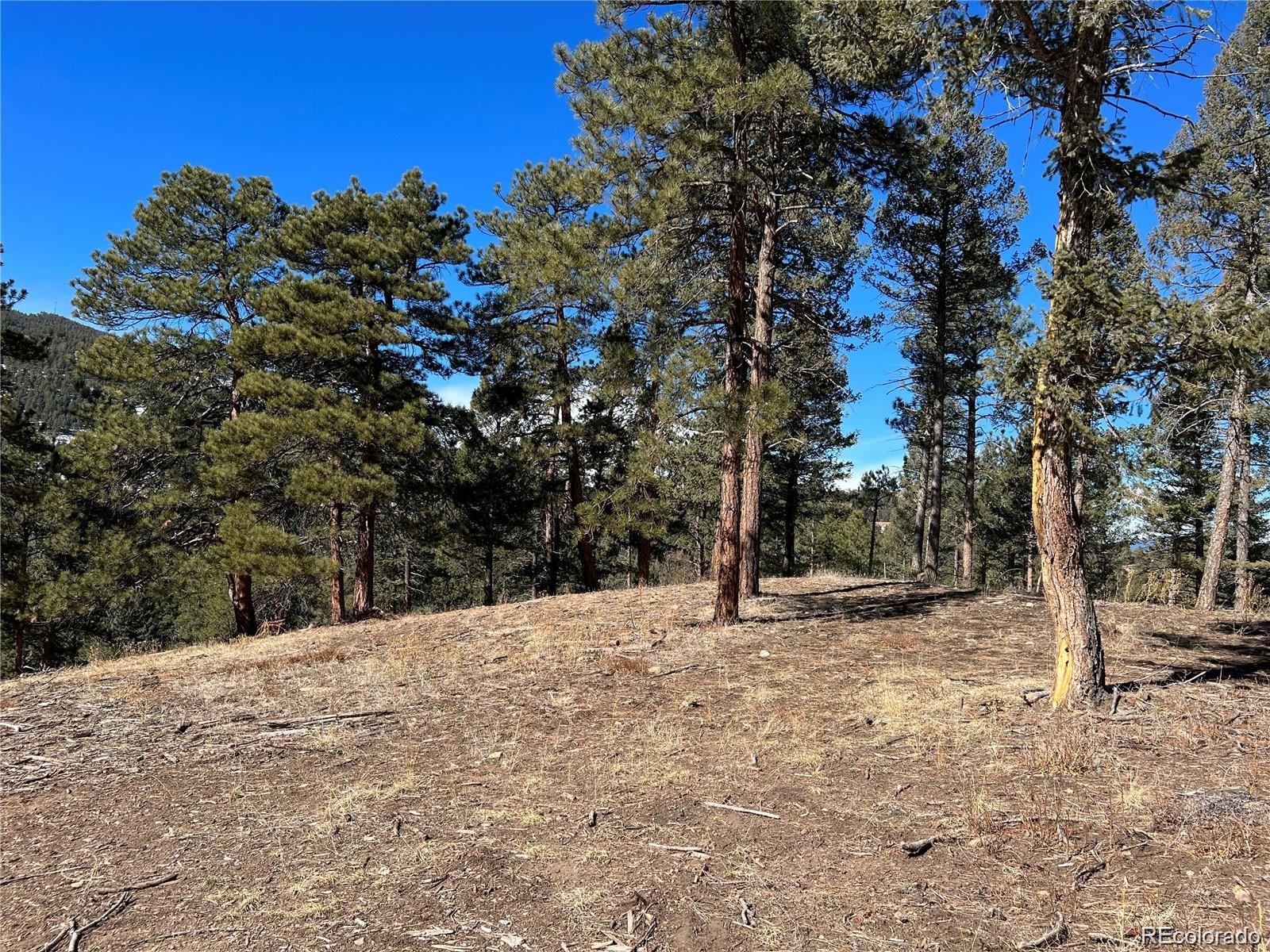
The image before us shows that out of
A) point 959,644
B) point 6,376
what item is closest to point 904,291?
point 959,644

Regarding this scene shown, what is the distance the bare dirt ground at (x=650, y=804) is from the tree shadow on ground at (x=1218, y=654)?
7 cm

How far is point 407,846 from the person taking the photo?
4.22 meters

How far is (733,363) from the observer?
33.9 ft

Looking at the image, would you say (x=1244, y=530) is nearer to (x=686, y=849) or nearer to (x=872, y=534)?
(x=686, y=849)

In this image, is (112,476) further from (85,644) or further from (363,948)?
(85,644)

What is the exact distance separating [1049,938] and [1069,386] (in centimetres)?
449

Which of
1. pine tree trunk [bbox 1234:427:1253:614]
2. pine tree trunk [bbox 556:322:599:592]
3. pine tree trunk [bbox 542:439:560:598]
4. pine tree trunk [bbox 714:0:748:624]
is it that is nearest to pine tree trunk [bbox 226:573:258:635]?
pine tree trunk [bbox 542:439:560:598]

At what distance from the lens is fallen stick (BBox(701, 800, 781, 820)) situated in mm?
4477

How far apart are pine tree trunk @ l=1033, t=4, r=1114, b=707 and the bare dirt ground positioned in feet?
2.04

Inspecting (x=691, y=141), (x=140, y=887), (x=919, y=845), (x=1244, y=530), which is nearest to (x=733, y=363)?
(x=691, y=141)

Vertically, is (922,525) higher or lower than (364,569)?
higher

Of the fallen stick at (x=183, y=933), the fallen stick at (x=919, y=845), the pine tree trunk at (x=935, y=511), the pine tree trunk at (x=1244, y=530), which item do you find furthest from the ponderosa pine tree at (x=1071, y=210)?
the pine tree trunk at (x=1244, y=530)

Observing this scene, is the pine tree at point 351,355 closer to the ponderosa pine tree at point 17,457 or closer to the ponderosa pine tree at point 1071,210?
the ponderosa pine tree at point 17,457

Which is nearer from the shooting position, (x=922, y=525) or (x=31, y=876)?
(x=31, y=876)
